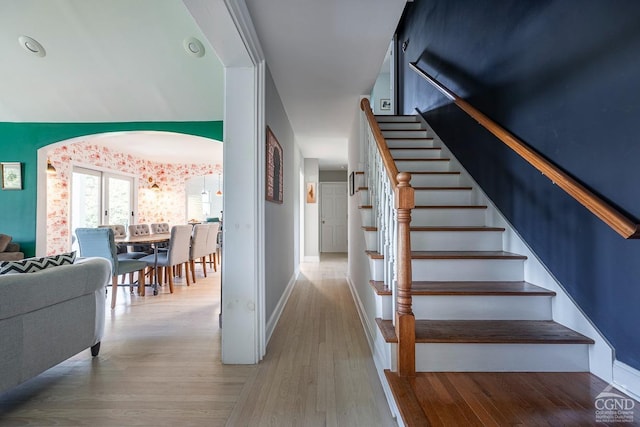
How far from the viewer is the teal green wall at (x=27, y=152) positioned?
3.79 metres

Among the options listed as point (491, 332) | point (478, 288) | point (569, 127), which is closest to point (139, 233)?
point (478, 288)

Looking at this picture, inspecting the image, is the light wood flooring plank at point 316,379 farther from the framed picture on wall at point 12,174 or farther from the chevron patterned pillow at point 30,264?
the framed picture on wall at point 12,174

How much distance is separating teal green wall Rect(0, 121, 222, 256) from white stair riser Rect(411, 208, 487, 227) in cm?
282

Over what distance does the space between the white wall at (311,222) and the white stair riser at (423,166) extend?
385cm

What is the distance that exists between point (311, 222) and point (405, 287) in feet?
17.5

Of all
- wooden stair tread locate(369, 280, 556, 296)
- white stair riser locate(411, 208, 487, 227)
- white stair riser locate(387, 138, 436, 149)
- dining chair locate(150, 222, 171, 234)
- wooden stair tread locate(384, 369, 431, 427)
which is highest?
white stair riser locate(387, 138, 436, 149)

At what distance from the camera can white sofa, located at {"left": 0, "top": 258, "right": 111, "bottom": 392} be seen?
1481 millimetres

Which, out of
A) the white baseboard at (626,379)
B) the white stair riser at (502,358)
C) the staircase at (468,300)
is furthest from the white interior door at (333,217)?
the white baseboard at (626,379)

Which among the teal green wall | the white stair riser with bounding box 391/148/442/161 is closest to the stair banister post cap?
the white stair riser with bounding box 391/148/442/161

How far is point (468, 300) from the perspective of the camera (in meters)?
1.71

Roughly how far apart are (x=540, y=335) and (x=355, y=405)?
3.42 feet

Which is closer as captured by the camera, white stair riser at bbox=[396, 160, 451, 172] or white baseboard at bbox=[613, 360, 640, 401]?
white baseboard at bbox=[613, 360, 640, 401]

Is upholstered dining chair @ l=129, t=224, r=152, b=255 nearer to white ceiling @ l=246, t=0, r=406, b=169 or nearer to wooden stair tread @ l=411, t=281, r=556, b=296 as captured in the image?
white ceiling @ l=246, t=0, r=406, b=169

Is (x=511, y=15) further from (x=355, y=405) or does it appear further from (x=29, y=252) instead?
(x=29, y=252)
